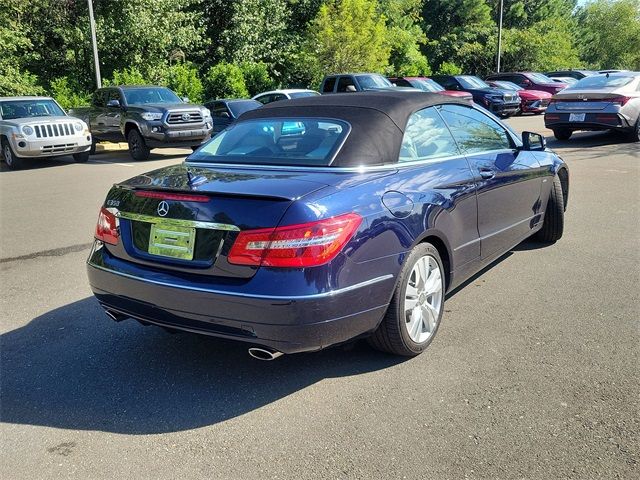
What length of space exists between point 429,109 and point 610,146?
11.5 metres

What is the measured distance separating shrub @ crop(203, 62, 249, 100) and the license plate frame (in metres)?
21.8

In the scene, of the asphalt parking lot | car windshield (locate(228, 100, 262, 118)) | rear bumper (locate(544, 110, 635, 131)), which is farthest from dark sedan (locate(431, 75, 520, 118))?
the asphalt parking lot

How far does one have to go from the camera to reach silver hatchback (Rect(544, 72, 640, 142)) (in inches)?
535

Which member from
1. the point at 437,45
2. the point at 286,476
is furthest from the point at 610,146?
the point at 437,45

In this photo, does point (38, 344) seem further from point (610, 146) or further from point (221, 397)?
point (610, 146)

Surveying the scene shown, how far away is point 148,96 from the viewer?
15.9 metres

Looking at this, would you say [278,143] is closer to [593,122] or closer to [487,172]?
[487,172]

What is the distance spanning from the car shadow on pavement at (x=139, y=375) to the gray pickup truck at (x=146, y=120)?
1063 centimetres

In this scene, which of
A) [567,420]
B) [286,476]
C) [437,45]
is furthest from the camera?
[437,45]

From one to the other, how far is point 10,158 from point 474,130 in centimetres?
1258

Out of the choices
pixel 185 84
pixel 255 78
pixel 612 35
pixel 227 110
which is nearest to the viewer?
pixel 227 110

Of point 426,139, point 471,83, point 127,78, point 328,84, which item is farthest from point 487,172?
point 471,83

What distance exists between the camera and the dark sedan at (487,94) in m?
23.2

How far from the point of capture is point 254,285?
3146mm
